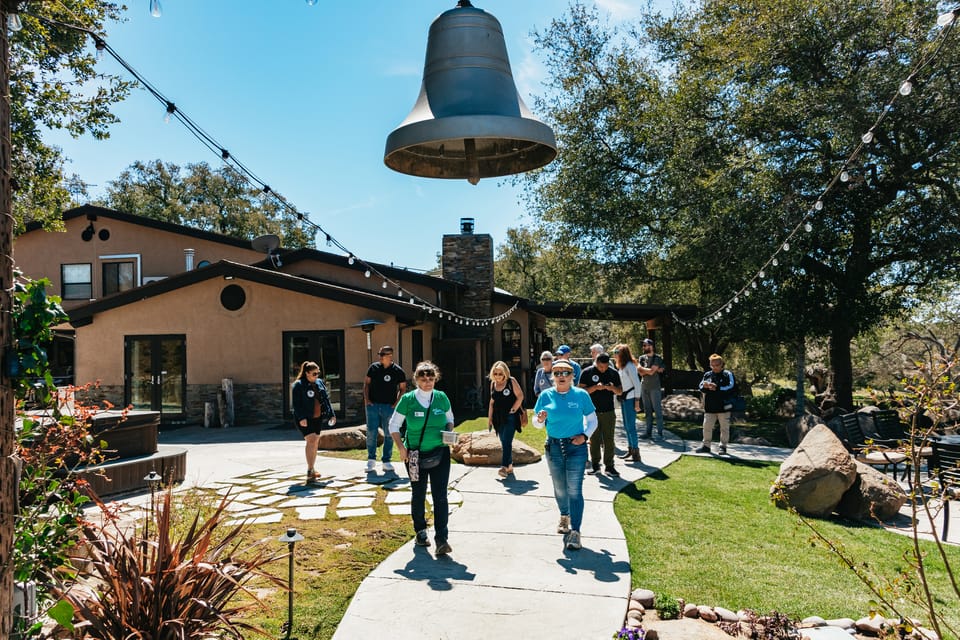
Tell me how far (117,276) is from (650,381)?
1971 cm

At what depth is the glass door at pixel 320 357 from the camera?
15.4 metres

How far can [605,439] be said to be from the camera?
29.5 feet

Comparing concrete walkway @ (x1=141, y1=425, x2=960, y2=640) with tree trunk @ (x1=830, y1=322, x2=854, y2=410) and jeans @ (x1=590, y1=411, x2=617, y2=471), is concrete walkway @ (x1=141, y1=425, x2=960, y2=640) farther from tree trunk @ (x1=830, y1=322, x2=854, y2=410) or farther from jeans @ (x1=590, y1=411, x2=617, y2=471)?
tree trunk @ (x1=830, y1=322, x2=854, y2=410)

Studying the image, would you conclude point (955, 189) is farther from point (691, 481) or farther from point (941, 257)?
point (691, 481)

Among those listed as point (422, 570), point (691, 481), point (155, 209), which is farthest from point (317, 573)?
point (155, 209)

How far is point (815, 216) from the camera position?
14555 mm

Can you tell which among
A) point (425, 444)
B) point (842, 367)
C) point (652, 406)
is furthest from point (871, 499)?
point (842, 367)

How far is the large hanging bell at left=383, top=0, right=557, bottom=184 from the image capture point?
254 cm

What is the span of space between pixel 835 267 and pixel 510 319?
416 inches

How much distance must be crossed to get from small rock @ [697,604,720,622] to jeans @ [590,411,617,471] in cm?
452

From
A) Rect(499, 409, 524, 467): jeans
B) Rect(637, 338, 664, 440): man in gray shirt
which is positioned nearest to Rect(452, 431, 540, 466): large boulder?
Rect(499, 409, 524, 467): jeans

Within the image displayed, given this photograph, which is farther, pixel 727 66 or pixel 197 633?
pixel 727 66

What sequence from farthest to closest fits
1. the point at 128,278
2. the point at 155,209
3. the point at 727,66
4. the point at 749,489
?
the point at 155,209 → the point at 128,278 → the point at 727,66 → the point at 749,489

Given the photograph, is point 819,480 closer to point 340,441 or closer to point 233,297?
point 340,441
